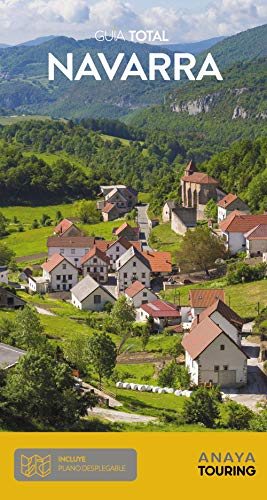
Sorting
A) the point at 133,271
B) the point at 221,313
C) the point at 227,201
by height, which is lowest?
the point at 133,271

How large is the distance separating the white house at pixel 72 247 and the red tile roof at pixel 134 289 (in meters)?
13.6

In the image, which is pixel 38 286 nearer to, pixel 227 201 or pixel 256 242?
pixel 256 242

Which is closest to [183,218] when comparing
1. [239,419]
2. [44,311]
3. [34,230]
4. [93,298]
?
[34,230]

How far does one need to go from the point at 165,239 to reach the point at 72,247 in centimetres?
1172

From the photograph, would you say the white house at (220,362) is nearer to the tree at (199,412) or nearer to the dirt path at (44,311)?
the tree at (199,412)

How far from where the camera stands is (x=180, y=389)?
33.9 metres

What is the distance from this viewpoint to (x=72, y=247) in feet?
228

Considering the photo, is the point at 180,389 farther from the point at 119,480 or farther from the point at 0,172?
the point at 0,172

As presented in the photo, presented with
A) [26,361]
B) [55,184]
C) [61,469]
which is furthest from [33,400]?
[55,184]

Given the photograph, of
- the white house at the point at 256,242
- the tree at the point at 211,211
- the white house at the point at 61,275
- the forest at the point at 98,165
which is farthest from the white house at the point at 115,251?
the forest at the point at 98,165

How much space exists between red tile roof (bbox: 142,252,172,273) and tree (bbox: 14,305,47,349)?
26792 millimetres

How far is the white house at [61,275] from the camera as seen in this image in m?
61.8

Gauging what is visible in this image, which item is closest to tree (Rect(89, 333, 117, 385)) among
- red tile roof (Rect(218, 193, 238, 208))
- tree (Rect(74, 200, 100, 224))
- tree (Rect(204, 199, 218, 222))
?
red tile roof (Rect(218, 193, 238, 208))

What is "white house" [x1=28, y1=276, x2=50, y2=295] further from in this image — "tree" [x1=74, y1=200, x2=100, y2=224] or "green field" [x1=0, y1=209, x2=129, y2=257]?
"tree" [x1=74, y1=200, x2=100, y2=224]
